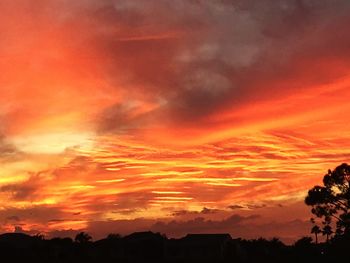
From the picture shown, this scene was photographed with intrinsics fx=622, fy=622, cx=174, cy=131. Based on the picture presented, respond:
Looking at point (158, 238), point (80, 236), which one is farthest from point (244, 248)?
point (80, 236)

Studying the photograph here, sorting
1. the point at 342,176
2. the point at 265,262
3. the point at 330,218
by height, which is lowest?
the point at 265,262

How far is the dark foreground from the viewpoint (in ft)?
196

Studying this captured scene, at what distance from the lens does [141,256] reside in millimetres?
86062

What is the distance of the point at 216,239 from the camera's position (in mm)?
92375

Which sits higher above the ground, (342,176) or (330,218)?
(342,176)

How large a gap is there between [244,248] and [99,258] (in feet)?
121

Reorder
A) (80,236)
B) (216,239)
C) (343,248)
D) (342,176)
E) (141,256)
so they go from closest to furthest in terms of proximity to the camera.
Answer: (343,248), (342,176), (80,236), (141,256), (216,239)

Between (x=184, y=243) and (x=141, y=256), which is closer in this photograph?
(x=141, y=256)

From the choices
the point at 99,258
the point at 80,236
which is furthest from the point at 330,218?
the point at 80,236

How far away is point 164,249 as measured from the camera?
92.4 metres

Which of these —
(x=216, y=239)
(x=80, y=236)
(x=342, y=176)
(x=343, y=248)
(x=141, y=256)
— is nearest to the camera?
(x=343, y=248)

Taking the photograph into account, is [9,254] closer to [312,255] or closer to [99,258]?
[99,258]

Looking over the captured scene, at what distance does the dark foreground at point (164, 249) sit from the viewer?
59875 mm

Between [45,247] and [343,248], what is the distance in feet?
99.4
